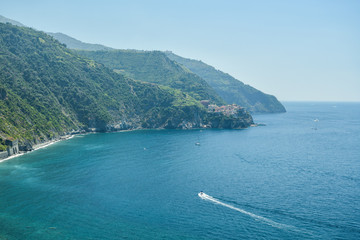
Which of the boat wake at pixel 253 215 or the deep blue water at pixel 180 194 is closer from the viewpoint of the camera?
the deep blue water at pixel 180 194

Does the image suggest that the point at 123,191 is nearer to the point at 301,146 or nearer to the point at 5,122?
the point at 5,122

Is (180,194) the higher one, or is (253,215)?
(180,194)

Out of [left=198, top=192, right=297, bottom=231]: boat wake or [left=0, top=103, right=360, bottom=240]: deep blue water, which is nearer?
[left=0, top=103, right=360, bottom=240]: deep blue water

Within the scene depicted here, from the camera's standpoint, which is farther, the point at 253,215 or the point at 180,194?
the point at 180,194

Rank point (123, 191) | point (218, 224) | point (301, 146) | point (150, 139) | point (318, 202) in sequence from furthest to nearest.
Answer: point (150, 139), point (301, 146), point (123, 191), point (318, 202), point (218, 224)

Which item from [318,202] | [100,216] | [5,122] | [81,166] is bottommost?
[318,202]

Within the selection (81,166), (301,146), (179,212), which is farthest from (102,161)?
(301,146)

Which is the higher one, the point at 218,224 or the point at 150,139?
the point at 150,139

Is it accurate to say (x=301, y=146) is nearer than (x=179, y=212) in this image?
No
